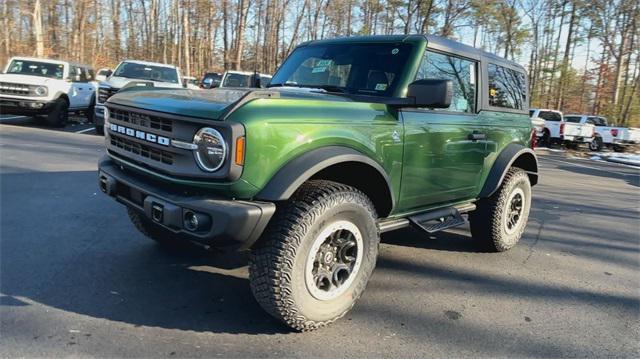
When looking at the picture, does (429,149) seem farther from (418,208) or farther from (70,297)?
(70,297)

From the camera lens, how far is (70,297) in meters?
3.33

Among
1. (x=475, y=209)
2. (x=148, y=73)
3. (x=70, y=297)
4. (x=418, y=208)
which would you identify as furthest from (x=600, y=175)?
(x=70, y=297)

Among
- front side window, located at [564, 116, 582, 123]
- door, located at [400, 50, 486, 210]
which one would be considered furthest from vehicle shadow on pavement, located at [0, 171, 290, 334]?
front side window, located at [564, 116, 582, 123]

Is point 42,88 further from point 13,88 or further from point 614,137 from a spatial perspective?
point 614,137

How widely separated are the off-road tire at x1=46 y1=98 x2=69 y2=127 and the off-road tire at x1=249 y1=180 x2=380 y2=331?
1224 cm

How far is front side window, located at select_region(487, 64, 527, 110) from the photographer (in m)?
4.81

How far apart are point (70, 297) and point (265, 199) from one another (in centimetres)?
167

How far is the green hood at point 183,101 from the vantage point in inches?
110

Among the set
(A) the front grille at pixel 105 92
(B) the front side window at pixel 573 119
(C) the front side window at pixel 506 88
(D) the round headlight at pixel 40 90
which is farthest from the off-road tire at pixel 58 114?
(B) the front side window at pixel 573 119

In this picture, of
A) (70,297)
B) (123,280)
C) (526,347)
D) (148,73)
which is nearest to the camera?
(526,347)

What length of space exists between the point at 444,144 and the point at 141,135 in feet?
7.83

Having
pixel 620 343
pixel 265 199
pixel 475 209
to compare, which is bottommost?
pixel 620 343

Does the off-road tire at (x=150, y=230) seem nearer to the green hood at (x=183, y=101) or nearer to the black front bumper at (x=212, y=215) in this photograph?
the green hood at (x=183, y=101)

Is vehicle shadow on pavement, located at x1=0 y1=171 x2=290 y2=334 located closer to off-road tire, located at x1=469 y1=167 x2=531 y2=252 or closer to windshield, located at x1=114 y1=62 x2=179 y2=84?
off-road tire, located at x1=469 y1=167 x2=531 y2=252
